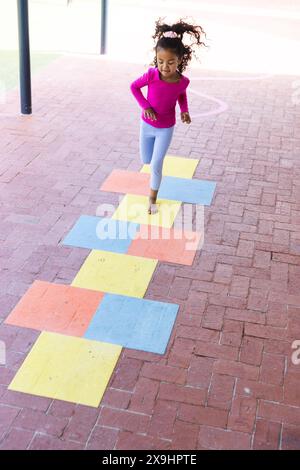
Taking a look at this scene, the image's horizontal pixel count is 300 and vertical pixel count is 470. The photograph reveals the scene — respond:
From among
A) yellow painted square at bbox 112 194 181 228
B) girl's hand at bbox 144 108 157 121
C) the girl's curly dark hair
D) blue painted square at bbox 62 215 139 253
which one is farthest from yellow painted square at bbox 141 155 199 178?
the girl's curly dark hair

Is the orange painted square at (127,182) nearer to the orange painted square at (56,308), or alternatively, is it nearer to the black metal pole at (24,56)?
the orange painted square at (56,308)

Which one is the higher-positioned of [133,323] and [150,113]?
[150,113]

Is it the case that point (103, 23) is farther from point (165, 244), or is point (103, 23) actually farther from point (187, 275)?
point (187, 275)

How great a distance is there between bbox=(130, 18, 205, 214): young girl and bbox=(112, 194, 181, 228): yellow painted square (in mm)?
392

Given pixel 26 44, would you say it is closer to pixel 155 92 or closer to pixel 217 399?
pixel 155 92

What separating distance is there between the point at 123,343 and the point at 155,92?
211cm

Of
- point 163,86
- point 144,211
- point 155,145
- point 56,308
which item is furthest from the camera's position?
point 144,211

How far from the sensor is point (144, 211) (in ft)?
16.8

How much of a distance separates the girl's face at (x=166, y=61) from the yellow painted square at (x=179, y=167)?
5.12ft

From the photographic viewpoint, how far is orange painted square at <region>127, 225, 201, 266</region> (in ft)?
14.6

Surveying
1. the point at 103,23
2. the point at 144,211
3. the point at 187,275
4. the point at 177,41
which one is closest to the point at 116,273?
the point at 187,275

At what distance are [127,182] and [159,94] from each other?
128cm

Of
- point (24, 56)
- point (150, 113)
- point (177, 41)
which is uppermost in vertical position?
point (177, 41)

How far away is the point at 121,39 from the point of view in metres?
12.3
